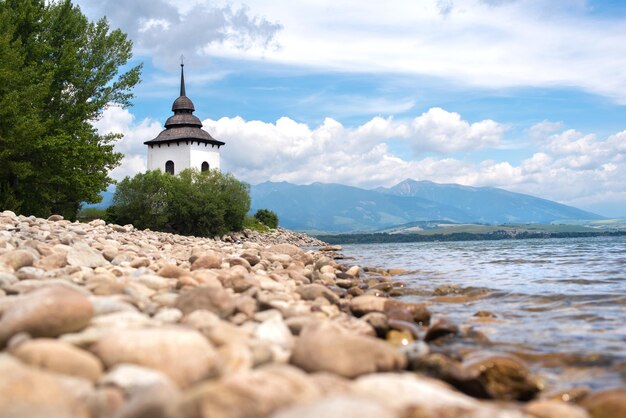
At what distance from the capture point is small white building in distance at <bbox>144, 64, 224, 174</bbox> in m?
58.3

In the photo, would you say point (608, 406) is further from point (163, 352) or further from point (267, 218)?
point (267, 218)

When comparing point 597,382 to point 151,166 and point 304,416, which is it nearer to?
point 304,416

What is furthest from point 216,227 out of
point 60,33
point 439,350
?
point 439,350

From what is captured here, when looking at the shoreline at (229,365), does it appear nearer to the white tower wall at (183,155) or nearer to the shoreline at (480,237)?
the white tower wall at (183,155)

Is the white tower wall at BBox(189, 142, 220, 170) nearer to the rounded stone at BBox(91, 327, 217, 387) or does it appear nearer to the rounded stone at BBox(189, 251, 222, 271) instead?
the rounded stone at BBox(189, 251, 222, 271)

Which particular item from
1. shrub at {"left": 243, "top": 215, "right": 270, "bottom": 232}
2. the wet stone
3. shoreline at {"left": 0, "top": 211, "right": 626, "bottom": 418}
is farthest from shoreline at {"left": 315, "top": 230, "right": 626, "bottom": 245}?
shoreline at {"left": 0, "top": 211, "right": 626, "bottom": 418}

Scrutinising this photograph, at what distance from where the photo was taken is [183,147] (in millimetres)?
58531

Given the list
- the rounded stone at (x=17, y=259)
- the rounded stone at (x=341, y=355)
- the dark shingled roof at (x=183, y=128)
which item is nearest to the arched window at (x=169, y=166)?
the dark shingled roof at (x=183, y=128)

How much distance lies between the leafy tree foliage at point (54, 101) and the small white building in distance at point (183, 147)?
28035mm

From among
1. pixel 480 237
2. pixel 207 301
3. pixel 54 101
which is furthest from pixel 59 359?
pixel 480 237

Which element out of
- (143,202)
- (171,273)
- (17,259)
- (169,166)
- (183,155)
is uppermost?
(183,155)

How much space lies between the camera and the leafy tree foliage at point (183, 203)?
47312 mm

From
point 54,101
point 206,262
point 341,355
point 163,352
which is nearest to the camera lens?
point 163,352

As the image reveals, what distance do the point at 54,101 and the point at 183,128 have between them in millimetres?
31881
